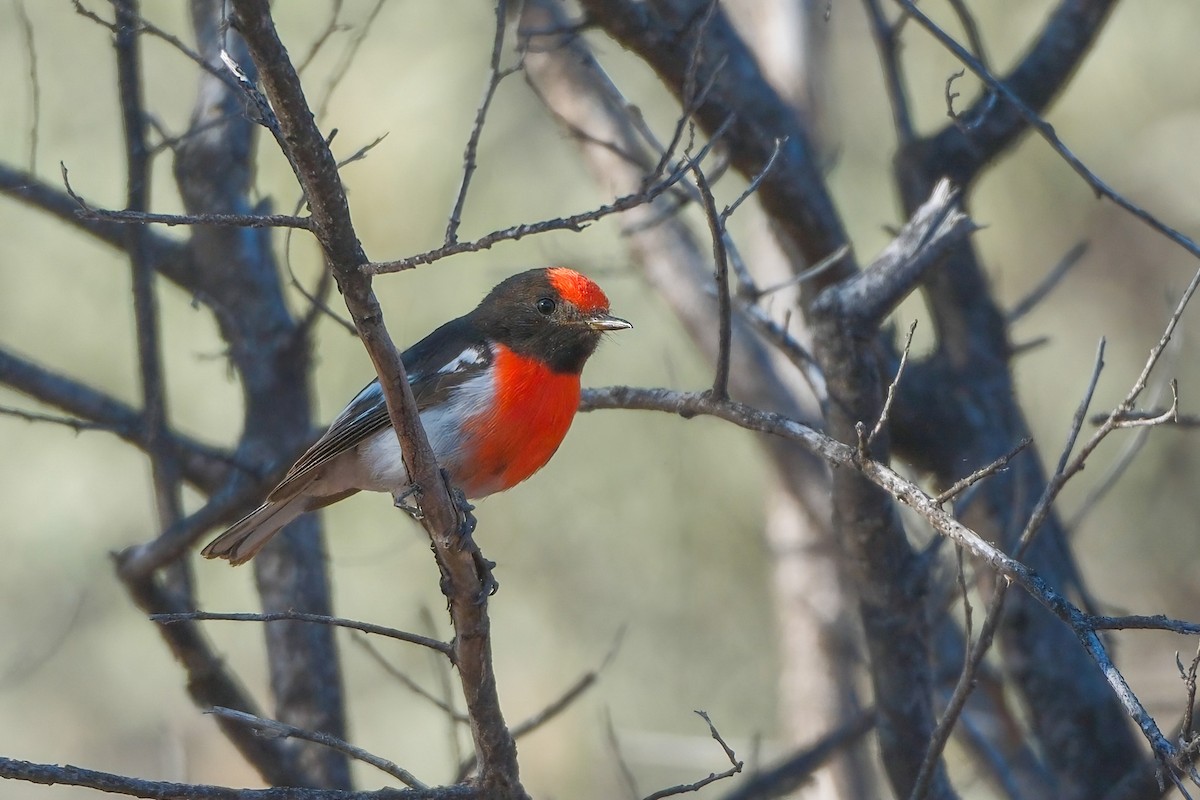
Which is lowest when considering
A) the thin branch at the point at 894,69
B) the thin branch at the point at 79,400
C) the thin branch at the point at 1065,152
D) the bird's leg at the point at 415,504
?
the bird's leg at the point at 415,504

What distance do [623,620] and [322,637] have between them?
13.7 ft

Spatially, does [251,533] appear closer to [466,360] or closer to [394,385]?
[466,360]

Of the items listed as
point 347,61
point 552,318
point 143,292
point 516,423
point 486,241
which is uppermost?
point 347,61

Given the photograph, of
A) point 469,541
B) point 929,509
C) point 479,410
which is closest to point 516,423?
point 479,410

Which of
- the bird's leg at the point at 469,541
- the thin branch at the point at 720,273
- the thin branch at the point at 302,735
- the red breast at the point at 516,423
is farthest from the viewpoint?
the red breast at the point at 516,423

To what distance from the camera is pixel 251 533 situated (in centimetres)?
477

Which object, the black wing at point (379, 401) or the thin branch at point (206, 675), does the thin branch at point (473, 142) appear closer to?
the black wing at point (379, 401)

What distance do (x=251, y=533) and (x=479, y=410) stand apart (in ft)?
3.26

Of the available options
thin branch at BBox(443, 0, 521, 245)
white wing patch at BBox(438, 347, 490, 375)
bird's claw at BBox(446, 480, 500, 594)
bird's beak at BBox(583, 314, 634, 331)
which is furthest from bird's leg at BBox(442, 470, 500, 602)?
bird's beak at BBox(583, 314, 634, 331)

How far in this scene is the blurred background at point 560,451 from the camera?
862 centimetres

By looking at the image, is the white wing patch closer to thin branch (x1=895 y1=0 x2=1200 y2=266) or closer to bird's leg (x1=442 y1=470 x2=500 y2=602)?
bird's leg (x1=442 y1=470 x2=500 y2=602)

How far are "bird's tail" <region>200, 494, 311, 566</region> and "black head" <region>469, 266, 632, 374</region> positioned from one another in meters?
0.95

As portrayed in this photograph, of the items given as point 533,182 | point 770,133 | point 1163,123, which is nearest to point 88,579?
point 533,182

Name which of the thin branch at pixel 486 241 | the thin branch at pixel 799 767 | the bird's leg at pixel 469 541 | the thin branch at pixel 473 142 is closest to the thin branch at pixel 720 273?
the thin branch at pixel 486 241
